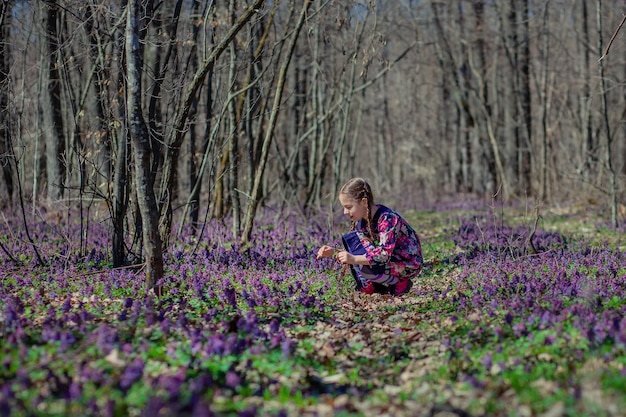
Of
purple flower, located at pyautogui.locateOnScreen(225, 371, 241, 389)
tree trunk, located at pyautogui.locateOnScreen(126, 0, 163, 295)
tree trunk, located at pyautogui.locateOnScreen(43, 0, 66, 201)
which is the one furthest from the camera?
tree trunk, located at pyautogui.locateOnScreen(43, 0, 66, 201)

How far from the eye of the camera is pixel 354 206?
6973 millimetres

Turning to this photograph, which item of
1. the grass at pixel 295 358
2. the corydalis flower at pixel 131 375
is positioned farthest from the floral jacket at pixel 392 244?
the corydalis flower at pixel 131 375

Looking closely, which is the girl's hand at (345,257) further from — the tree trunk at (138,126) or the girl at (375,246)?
the tree trunk at (138,126)

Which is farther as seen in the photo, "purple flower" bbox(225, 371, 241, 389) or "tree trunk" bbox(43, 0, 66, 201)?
"tree trunk" bbox(43, 0, 66, 201)

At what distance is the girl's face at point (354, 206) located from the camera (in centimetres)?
691

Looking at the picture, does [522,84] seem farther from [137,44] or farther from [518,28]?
[137,44]

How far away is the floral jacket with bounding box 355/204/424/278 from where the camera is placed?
23.1 feet

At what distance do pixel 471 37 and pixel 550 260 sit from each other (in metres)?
19.4

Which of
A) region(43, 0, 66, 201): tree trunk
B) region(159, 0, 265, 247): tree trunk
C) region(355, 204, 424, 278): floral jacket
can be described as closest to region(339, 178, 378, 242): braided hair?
region(355, 204, 424, 278): floral jacket

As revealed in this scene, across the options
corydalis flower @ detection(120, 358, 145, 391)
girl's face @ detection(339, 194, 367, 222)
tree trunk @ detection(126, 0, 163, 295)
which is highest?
tree trunk @ detection(126, 0, 163, 295)

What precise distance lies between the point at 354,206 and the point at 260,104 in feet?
24.6

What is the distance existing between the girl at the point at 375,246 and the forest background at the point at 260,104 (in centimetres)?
209

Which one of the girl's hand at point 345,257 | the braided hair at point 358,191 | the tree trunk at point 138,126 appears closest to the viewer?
the tree trunk at point 138,126

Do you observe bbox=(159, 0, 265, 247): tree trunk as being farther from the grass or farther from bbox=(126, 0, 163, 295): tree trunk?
the grass
